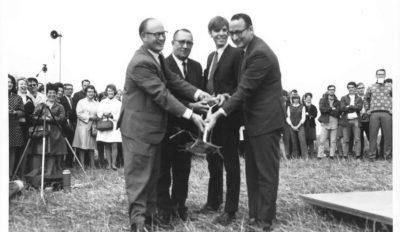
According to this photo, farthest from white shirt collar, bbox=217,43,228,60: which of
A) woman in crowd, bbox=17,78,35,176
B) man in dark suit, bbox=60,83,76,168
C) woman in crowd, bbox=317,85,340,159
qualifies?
woman in crowd, bbox=317,85,340,159

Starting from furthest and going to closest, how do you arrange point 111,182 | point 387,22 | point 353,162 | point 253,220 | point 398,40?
point 353,162 → point 111,182 → point 253,220 → point 387,22 → point 398,40

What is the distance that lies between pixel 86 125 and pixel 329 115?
631cm

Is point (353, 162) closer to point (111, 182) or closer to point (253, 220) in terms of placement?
point (111, 182)

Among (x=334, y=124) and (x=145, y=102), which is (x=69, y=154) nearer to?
(x=145, y=102)

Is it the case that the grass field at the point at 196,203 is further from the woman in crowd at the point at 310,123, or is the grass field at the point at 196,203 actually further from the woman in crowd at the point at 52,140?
the woman in crowd at the point at 310,123

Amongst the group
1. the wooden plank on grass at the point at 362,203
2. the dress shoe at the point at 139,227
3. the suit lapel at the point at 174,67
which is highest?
the suit lapel at the point at 174,67

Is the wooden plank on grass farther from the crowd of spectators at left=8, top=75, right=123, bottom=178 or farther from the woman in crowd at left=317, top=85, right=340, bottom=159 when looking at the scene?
the woman in crowd at left=317, top=85, right=340, bottom=159

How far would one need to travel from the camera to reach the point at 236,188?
17.9 ft

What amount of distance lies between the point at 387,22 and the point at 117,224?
3480 millimetres

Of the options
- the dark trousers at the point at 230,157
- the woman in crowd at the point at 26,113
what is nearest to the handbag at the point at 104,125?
the woman in crowd at the point at 26,113

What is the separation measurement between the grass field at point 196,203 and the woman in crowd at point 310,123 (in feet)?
10.6

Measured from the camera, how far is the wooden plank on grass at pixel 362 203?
14.6ft

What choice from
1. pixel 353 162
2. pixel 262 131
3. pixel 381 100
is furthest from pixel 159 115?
pixel 381 100

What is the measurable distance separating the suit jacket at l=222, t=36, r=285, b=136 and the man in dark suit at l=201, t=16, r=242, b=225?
0.49 metres
